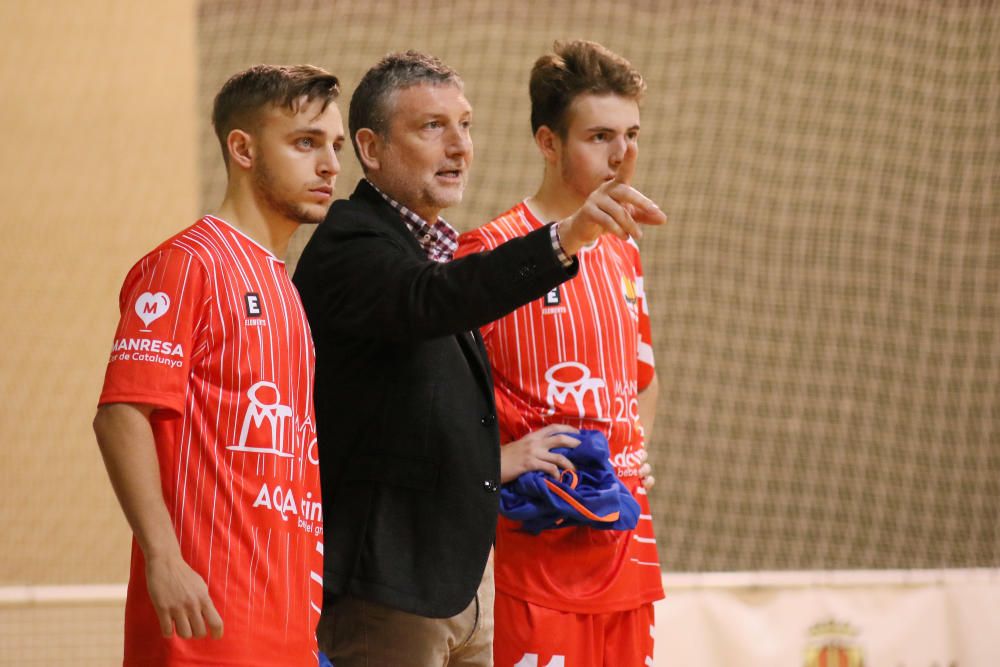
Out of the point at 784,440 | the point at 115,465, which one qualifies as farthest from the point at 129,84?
the point at 115,465

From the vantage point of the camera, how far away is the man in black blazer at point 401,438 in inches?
77.7

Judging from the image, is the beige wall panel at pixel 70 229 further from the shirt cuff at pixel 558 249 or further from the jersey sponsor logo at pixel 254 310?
the shirt cuff at pixel 558 249

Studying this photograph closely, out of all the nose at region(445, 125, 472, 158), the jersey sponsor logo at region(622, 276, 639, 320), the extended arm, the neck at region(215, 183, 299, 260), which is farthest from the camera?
the jersey sponsor logo at region(622, 276, 639, 320)

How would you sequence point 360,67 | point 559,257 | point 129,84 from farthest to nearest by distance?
point 360,67
point 129,84
point 559,257

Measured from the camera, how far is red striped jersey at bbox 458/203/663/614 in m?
2.50

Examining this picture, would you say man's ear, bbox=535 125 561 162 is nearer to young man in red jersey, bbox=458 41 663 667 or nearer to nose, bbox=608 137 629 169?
young man in red jersey, bbox=458 41 663 667

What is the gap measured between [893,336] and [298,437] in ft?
16.4

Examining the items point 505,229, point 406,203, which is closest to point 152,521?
point 406,203

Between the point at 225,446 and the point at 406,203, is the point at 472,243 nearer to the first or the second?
the point at 406,203

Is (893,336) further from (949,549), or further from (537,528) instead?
(537,528)

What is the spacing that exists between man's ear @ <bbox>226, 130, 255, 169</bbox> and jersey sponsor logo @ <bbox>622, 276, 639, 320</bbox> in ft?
3.12

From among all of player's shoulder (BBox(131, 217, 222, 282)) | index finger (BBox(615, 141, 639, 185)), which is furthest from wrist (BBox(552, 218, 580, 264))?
player's shoulder (BBox(131, 217, 222, 282))

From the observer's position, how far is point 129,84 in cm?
530

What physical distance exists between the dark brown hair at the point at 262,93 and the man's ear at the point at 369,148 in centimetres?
28
